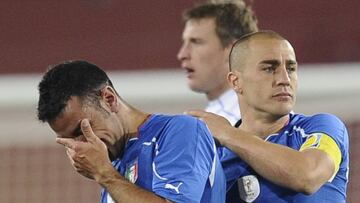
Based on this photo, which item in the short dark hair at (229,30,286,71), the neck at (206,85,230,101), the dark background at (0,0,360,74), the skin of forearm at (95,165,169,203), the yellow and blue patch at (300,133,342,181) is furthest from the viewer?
the dark background at (0,0,360,74)

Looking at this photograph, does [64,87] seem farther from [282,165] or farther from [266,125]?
[266,125]

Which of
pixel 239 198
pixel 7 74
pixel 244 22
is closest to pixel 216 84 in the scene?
pixel 244 22

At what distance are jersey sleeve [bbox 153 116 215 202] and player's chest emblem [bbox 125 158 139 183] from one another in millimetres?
94

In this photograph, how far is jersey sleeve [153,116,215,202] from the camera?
10.2 feet

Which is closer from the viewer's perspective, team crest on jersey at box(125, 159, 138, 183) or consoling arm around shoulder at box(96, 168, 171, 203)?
consoling arm around shoulder at box(96, 168, 171, 203)

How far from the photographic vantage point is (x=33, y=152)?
932cm

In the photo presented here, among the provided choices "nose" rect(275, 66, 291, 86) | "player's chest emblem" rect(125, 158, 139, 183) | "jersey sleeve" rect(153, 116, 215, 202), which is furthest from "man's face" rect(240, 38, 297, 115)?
"player's chest emblem" rect(125, 158, 139, 183)

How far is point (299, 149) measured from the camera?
370cm

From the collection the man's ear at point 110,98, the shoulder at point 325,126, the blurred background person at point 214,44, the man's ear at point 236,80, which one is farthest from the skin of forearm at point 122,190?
the blurred background person at point 214,44

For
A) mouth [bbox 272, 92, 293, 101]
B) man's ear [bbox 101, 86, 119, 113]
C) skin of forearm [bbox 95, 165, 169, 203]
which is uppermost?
man's ear [bbox 101, 86, 119, 113]

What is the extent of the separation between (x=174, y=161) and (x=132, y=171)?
0.21 meters

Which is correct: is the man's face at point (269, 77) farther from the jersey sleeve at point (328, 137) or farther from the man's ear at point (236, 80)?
the jersey sleeve at point (328, 137)

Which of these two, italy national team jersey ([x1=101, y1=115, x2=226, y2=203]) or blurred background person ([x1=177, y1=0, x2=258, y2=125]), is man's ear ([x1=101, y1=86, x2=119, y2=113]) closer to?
italy national team jersey ([x1=101, y1=115, x2=226, y2=203])

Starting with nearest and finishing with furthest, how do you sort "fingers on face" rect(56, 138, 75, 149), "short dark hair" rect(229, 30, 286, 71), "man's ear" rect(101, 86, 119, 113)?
"fingers on face" rect(56, 138, 75, 149) < "man's ear" rect(101, 86, 119, 113) < "short dark hair" rect(229, 30, 286, 71)
